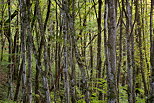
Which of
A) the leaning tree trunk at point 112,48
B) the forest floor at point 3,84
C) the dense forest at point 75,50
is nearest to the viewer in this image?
the leaning tree trunk at point 112,48

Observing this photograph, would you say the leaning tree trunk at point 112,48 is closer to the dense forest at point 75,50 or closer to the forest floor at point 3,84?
the dense forest at point 75,50

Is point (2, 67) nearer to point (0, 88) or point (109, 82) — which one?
point (0, 88)

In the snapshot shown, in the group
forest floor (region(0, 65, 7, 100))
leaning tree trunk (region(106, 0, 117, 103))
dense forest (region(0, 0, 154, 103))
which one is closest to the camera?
leaning tree trunk (region(106, 0, 117, 103))

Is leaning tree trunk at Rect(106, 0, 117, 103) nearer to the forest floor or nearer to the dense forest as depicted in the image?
the dense forest

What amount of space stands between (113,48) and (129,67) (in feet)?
9.34

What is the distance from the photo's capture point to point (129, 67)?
19.9 ft

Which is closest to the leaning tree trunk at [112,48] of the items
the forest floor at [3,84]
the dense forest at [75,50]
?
the dense forest at [75,50]

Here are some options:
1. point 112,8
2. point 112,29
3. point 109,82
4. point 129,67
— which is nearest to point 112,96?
point 109,82

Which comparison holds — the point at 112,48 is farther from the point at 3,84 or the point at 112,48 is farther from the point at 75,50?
the point at 3,84

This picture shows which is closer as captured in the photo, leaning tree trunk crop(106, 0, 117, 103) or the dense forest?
leaning tree trunk crop(106, 0, 117, 103)

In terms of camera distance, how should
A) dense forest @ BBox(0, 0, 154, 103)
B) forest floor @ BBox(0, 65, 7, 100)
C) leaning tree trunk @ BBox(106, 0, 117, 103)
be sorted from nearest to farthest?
leaning tree trunk @ BBox(106, 0, 117, 103) < dense forest @ BBox(0, 0, 154, 103) < forest floor @ BBox(0, 65, 7, 100)

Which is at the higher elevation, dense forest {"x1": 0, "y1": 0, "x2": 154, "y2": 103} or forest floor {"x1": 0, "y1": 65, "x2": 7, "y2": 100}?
dense forest {"x1": 0, "y1": 0, "x2": 154, "y2": 103}

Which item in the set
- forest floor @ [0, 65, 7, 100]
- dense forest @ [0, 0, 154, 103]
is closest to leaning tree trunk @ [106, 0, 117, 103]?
dense forest @ [0, 0, 154, 103]

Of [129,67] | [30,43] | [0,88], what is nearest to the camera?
[30,43]
